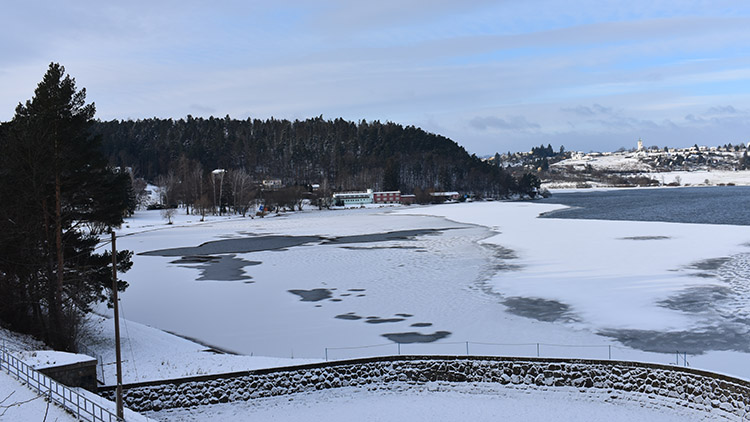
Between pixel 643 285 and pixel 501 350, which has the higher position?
pixel 643 285

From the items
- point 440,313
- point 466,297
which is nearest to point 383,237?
point 466,297

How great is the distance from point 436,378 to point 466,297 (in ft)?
36.2

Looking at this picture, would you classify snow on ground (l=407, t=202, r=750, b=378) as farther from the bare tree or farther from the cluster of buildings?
the cluster of buildings

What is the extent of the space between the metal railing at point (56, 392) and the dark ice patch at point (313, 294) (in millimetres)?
15333

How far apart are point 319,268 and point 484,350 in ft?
69.9

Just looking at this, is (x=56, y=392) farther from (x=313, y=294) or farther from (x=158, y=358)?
(x=313, y=294)

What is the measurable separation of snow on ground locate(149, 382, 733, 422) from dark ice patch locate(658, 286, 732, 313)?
35.1 ft

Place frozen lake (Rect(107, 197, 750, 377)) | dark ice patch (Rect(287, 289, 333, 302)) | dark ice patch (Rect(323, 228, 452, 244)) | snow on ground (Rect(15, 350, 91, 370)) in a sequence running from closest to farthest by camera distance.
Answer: snow on ground (Rect(15, 350, 91, 370)) < frozen lake (Rect(107, 197, 750, 377)) < dark ice patch (Rect(287, 289, 333, 302)) < dark ice patch (Rect(323, 228, 452, 244))

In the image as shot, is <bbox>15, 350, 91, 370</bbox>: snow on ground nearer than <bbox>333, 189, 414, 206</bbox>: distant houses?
Yes

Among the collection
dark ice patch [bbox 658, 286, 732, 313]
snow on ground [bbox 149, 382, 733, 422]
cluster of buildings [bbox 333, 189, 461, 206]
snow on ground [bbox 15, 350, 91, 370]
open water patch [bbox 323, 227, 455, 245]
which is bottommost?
snow on ground [bbox 149, 382, 733, 422]

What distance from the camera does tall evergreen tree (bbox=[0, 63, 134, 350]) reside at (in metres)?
19.8

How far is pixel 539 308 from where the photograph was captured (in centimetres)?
2562

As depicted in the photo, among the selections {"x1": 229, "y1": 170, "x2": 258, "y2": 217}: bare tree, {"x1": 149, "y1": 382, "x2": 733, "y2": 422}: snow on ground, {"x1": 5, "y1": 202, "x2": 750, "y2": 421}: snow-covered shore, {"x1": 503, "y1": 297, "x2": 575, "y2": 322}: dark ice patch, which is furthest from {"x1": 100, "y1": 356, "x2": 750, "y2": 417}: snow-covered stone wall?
{"x1": 229, "y1": 170, "x2": 258, "y2": 217}: bare tree

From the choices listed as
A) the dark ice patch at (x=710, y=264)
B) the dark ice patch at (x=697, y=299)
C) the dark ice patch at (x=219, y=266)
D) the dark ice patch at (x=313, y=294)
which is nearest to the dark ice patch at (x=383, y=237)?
the dark ice patch at (x=219, y=266)
